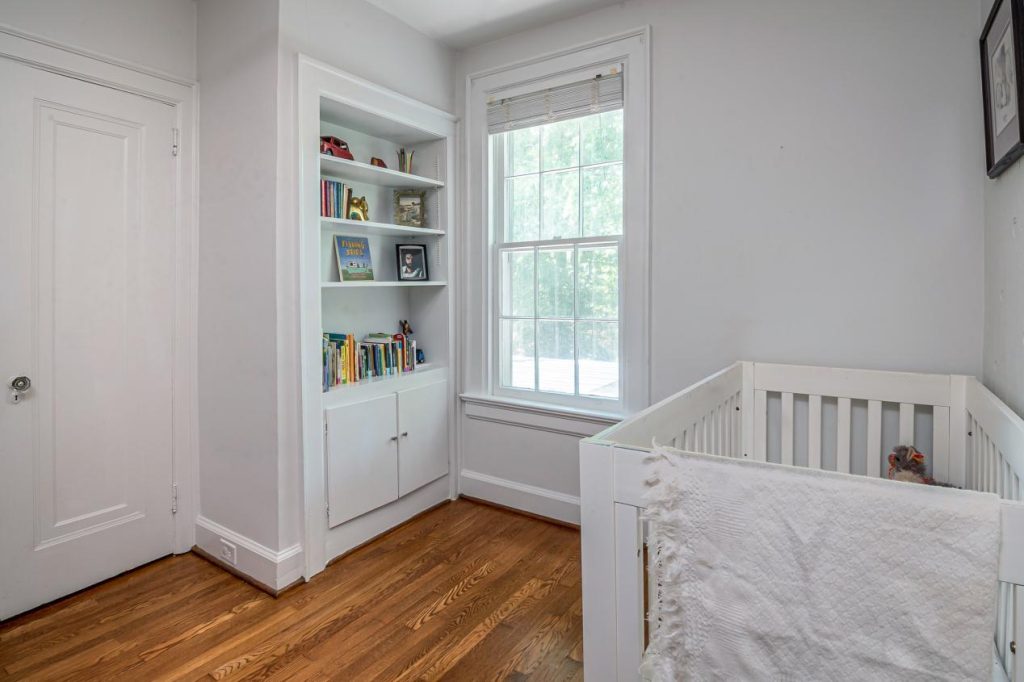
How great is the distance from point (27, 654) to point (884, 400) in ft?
10.1

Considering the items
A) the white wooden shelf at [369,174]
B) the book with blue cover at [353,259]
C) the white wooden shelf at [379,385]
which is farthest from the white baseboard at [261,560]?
the white wooden shelf at [369,174]

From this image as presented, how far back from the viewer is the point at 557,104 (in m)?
2.69

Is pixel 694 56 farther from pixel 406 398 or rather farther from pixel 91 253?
pixel 91 253

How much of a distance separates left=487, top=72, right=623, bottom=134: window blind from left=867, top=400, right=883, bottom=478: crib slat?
1671 millimetres

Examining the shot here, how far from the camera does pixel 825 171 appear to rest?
2080 mm

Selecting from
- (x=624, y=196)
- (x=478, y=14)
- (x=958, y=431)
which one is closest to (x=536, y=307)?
(x=624, y=196)

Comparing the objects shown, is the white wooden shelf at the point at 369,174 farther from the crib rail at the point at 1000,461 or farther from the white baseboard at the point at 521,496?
the crib rail at the point at 1000,461

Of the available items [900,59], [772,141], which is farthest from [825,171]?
[900,59]

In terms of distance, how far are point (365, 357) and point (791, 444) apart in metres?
1.95

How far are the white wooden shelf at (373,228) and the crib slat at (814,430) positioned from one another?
1.96 m

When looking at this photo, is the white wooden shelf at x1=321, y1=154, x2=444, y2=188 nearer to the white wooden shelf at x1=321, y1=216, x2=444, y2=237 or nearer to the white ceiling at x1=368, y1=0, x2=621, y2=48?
the white wooden shelf at x1=321, y1=216, x2=444, y2=237

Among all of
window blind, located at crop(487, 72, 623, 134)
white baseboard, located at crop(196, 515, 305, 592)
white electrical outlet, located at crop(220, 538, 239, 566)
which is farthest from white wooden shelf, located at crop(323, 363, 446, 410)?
window blind, located at crop(487, 72, 623, 134)

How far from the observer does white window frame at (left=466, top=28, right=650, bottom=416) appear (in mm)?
2469

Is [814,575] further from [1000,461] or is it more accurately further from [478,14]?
[478,14]
